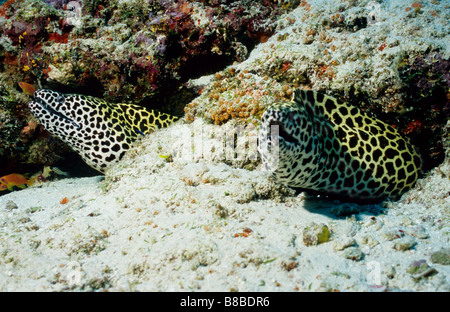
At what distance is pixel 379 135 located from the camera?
3.35 metres

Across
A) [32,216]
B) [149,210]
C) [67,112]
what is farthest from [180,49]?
[32,216]

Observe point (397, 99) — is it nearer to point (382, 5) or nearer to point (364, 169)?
point (364, 169)

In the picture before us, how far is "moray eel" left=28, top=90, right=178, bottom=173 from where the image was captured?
4.47 meters

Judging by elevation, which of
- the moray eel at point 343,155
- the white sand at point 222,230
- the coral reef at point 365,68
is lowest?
the white sand at point 222,230

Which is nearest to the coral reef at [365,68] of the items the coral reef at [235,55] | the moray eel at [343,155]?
the coral reef at [235,55]

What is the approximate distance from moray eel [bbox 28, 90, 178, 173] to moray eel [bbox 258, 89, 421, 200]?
122 inches

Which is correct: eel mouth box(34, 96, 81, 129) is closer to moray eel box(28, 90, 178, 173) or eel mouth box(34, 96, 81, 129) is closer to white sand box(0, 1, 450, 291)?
moray eel box(28, 90, 178, 173)

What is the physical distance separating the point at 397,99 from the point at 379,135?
50cm

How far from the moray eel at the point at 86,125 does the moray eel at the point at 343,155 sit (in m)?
3.10

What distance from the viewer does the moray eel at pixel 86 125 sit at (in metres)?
4.47

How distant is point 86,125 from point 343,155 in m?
4.02

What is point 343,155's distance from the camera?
3119mm

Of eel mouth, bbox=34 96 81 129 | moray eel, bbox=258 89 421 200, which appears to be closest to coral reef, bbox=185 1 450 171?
moray eel, bbox=258 89 421 200

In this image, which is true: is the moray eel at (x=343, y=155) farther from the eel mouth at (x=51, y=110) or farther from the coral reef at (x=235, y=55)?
the eel mouth at (x=51, y=110)
